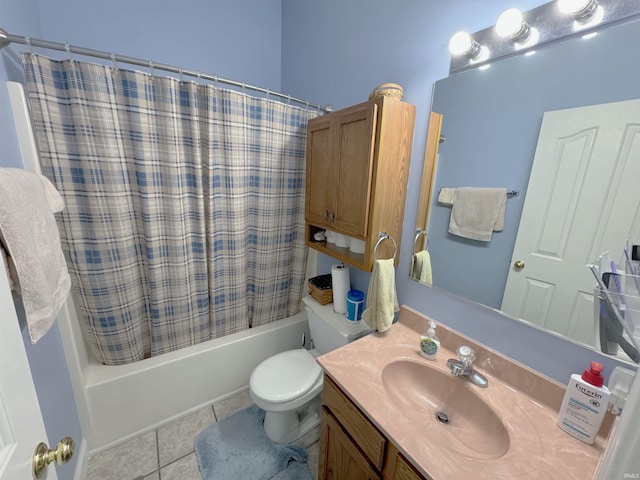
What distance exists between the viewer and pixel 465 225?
1061 mm

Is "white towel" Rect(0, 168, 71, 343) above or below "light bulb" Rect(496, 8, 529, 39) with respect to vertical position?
below

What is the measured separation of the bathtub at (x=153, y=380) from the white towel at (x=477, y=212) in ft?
4.61

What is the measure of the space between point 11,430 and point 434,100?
151 centimetres

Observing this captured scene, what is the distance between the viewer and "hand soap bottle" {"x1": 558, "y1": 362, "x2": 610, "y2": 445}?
0.72m

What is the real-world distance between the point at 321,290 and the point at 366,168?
2.78 feet

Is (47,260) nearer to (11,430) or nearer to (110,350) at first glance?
(11,430)

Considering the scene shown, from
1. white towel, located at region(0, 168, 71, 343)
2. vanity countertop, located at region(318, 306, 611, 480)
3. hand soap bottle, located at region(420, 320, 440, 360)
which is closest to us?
white towel, located at region(0, 168, 71, 343)

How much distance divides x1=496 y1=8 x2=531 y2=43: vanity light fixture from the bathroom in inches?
2.8

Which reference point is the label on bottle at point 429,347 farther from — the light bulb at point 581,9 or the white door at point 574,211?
the light bulb at point 581,9

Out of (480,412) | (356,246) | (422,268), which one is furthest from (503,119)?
(480,412)

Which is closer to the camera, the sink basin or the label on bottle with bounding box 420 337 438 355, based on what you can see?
the sink basin

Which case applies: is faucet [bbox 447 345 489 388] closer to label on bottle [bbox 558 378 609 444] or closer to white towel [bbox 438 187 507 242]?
label on bottle [bbox 558 378 609 444]

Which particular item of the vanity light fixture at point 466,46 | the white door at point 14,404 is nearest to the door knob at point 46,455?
the white door at point 14,404

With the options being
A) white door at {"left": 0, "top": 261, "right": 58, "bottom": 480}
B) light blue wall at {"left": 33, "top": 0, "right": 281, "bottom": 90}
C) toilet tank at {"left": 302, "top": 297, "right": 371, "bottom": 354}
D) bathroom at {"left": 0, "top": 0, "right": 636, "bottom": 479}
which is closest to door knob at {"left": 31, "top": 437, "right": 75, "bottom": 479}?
white door at {"left": 0, "top": 261, "right": 58, "bottom": 480}
